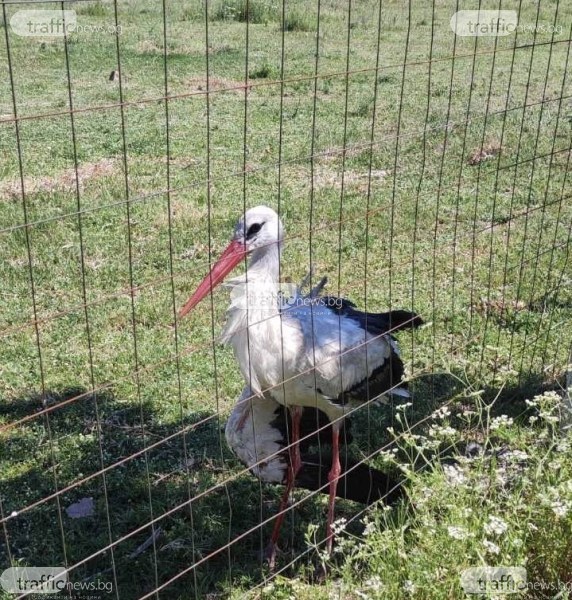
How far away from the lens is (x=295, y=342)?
3969 mm

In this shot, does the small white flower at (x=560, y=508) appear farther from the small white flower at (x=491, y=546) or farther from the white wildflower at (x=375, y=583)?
the white wildflower at (x=375, y=583)

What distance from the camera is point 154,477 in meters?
4.49

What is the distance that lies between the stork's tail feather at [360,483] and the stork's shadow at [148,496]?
0.39 ft

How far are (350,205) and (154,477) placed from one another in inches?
167

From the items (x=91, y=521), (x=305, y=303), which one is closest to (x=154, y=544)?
(x=91, y=521)

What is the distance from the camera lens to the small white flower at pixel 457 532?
2.83m

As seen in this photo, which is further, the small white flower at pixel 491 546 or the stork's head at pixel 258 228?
the stork's head at pixel 258 228

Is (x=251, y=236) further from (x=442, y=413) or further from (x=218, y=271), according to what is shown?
(x=442, y=413)

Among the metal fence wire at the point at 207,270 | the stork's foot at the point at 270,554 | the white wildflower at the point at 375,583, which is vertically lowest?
the stork's foot at the point at 270,554

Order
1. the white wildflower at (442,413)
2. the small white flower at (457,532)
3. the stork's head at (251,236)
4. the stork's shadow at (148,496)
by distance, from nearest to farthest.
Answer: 1. the small white flower at (457,532)
2. the white wildflower at (442,413)
3. the stork's shadow at (148,496)
4. the stork's head at (251,236)

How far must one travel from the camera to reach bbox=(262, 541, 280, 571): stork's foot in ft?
13.0

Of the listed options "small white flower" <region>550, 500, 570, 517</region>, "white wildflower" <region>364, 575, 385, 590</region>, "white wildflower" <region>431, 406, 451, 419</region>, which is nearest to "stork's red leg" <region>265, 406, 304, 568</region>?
"white wildflower" <region>431, 406, 451, 419</region>

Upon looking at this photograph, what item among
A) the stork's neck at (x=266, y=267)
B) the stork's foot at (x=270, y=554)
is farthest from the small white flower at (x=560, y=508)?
the stork's neck at (x=266, y=267)

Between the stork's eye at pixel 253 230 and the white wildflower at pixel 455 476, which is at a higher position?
the stork's eye at pixel 253 230
